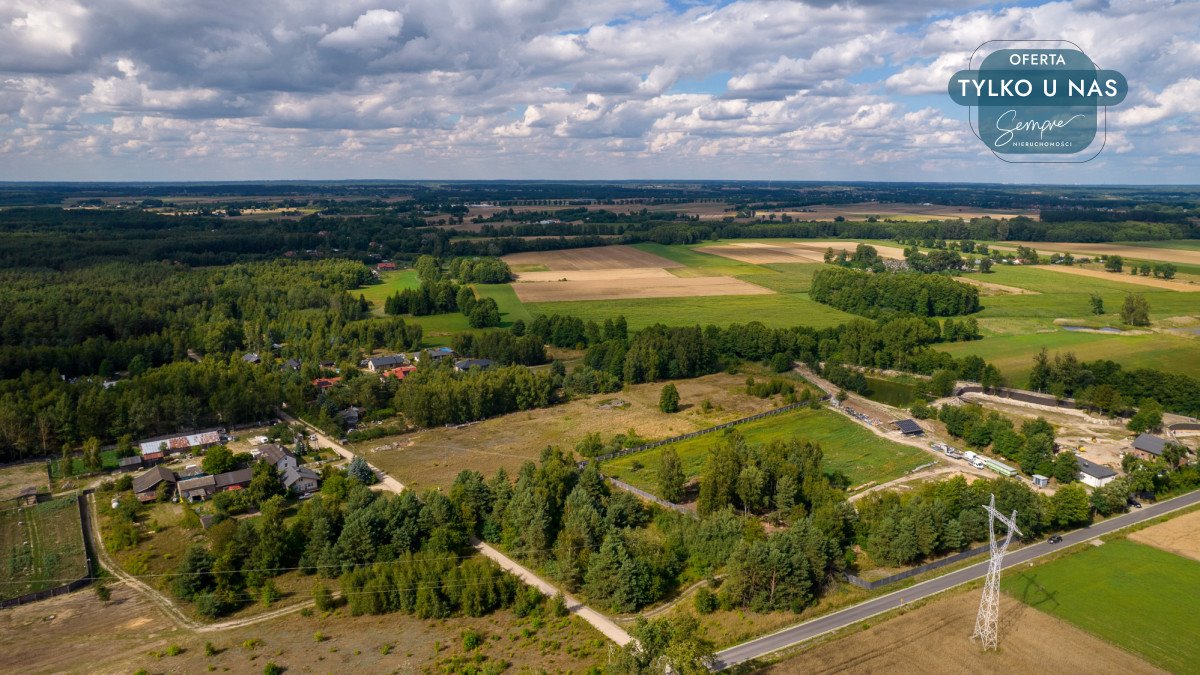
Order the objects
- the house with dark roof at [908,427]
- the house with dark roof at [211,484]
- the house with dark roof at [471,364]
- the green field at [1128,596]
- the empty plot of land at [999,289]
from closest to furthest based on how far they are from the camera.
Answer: the green field at [1128,596] < the house with dark roof at [211,484] < the house with dark roof at [908,427] < the house with dark roof at [471,364] < the empty plot of land at [999,289]

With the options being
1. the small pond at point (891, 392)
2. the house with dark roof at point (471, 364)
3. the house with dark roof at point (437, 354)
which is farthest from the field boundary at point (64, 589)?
the small pond at point (891, 392)

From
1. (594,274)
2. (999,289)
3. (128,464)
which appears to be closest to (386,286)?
(594,274)

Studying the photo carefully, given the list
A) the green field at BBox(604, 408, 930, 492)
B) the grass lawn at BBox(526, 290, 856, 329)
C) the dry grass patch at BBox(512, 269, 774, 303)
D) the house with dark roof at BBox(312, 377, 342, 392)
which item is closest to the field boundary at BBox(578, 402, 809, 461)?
the green field at BBox(604, 408, 930, 492)

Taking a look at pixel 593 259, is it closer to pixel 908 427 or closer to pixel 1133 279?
pixel 1133 279

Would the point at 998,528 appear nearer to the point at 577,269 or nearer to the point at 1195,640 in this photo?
the point at 1195,640

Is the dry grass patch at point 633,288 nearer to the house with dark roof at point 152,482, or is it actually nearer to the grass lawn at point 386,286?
the grass lawn at point 386,286
